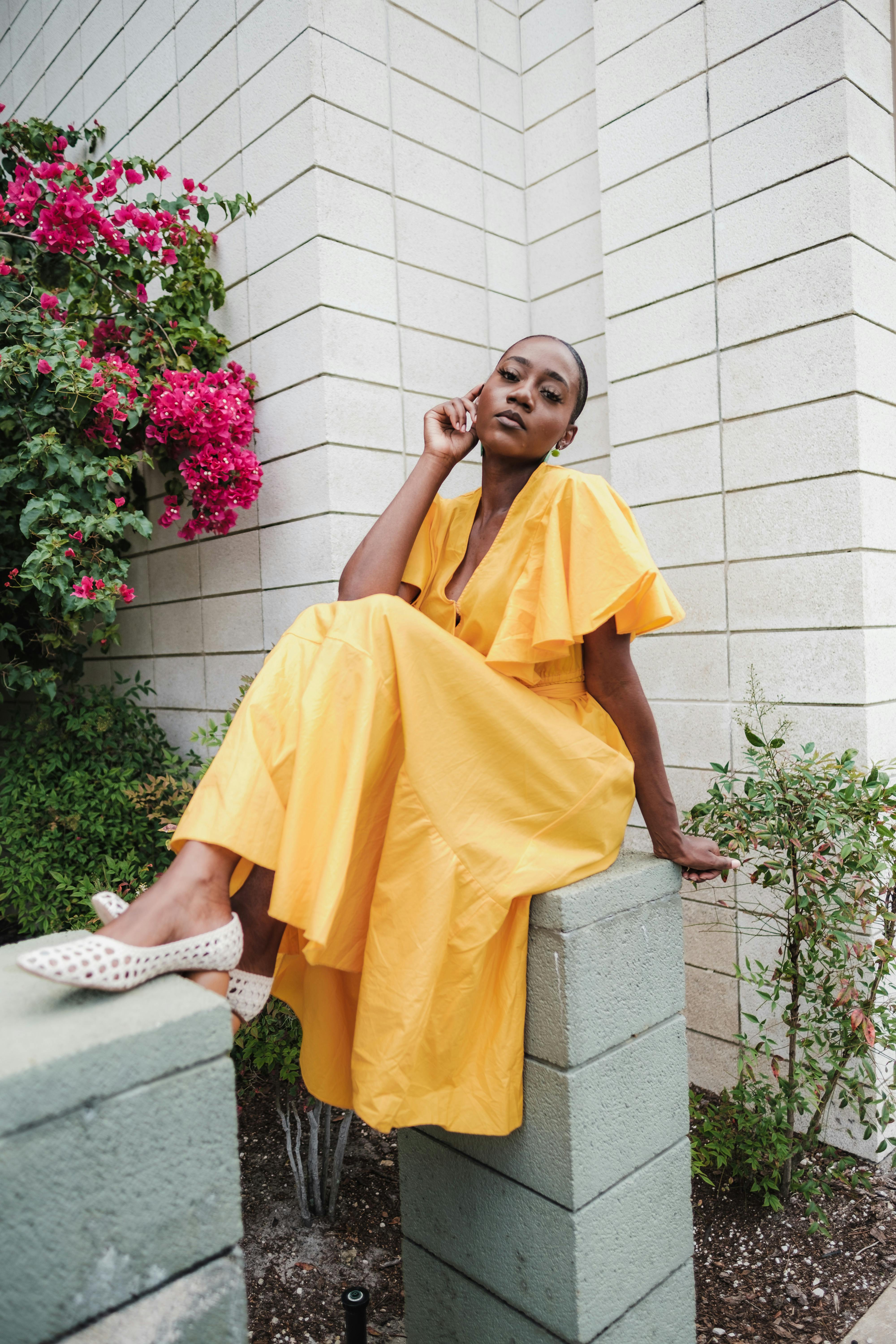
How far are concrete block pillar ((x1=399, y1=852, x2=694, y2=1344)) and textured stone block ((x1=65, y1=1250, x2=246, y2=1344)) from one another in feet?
1.78

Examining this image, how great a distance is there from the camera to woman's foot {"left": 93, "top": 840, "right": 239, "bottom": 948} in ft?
3.27

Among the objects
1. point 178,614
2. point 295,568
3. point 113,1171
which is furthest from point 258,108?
point 113,1171

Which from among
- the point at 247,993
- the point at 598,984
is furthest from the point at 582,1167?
the point at 247,993

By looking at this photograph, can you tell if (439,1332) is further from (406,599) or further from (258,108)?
(258,108)

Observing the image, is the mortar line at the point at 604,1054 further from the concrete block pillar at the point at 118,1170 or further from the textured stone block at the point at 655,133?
the textured stone block at the point at 655,133

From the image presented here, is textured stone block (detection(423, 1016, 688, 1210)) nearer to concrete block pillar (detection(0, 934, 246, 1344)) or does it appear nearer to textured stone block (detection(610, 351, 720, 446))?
concrete block pillar (detection(0, 934, 246, 1344))

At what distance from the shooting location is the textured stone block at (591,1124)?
4.19 ft

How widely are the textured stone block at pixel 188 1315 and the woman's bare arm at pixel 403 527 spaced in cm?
100

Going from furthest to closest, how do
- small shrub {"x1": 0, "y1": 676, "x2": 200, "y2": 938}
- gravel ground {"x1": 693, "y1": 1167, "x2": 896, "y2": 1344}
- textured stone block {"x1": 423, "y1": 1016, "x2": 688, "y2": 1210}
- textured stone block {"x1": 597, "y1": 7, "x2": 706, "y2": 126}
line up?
small shrub {"x1": 0, "y1": 676, "x2": 200, "y2": 938}, textured stone block {"x1": 597, "y1": 7, "x2": 706, "y2": 126}, gravel ground {"x1": 693, "y1": 1167, "x2": 896, "y2": 1344}, textured stone block {"x1": 423, "y1": 1016, "x2": 688, "y2": 1210}

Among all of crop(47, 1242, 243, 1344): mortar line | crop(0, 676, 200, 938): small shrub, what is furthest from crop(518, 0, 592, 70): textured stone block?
crop(47, 1242, 243, 1344): mortar line

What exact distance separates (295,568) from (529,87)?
6.38ft

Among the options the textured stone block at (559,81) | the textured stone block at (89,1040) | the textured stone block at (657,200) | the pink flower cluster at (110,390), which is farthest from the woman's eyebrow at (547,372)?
the textured stone block at (559,81)

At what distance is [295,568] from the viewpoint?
2500 mm

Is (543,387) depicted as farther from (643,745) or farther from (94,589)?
(94,589)
